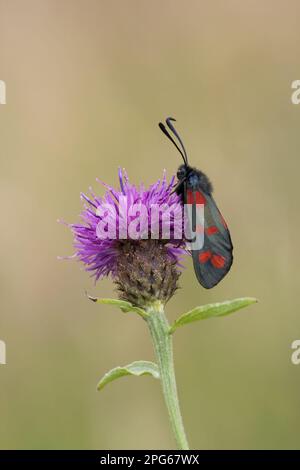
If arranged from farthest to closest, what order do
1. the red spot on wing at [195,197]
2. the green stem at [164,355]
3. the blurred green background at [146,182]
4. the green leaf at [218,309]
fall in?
the blurred green background at [146,182]
the red spot on wing at [195,197]
the green stem at [164,355]
the green leaf at [218,309]

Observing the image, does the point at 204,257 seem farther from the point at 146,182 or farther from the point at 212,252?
the point at 146,182

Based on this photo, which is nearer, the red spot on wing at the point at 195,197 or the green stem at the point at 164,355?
the green stem at the point at 164,355

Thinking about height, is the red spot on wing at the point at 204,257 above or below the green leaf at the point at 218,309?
above

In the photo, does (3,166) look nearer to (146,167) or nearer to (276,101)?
(146,167)

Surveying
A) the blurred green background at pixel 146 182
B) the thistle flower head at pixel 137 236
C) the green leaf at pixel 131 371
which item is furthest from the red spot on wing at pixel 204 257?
the blurred green background at pixel 146 182

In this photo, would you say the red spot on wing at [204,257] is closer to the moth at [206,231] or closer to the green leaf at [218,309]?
the moth at [206,231]

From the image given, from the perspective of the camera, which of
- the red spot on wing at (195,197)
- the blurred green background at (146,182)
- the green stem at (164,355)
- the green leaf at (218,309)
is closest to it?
the green leaf at (218,309)
